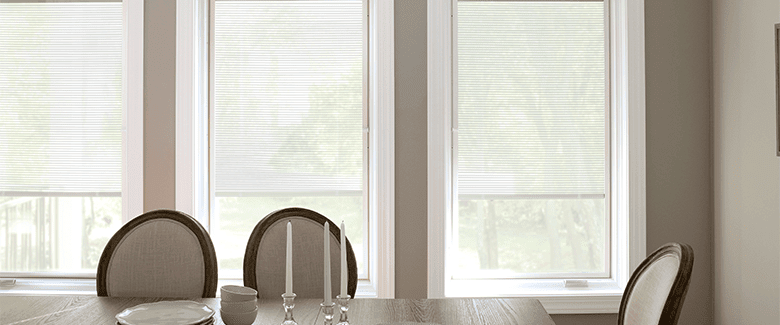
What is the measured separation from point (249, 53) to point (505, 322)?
1940 millimetres

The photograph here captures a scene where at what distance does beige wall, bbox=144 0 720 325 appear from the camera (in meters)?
2.79

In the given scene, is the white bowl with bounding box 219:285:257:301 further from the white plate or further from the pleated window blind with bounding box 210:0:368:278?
the pleated window blind with bounding box 210:0:368:278

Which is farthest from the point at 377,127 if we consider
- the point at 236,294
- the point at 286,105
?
the point at 236,294

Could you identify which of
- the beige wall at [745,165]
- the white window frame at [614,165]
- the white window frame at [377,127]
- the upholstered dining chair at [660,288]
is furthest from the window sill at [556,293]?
the upholstered dining chair at [660,288]

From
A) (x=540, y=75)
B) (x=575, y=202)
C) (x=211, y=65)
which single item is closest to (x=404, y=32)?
(x=540, y=75)

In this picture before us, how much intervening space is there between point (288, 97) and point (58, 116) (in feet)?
3.82

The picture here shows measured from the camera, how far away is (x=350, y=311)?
1.75m

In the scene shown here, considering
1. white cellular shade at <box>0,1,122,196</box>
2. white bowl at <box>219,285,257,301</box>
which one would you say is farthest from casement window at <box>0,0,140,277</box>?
white bowl at <box>219,285,257,301</box>

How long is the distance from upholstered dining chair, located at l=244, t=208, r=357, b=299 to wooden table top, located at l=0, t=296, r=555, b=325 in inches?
7.7

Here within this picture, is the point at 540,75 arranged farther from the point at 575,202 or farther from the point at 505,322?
the point at 505,322

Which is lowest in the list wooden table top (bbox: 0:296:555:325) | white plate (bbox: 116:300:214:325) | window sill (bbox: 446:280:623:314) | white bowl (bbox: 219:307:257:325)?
window sill (bbox: 446:280:623:314)

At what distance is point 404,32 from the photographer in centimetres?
279

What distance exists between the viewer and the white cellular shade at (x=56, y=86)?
9.55ft

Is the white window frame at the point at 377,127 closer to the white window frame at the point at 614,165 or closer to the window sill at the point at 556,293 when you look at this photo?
the white window frame at the point at 614,165
